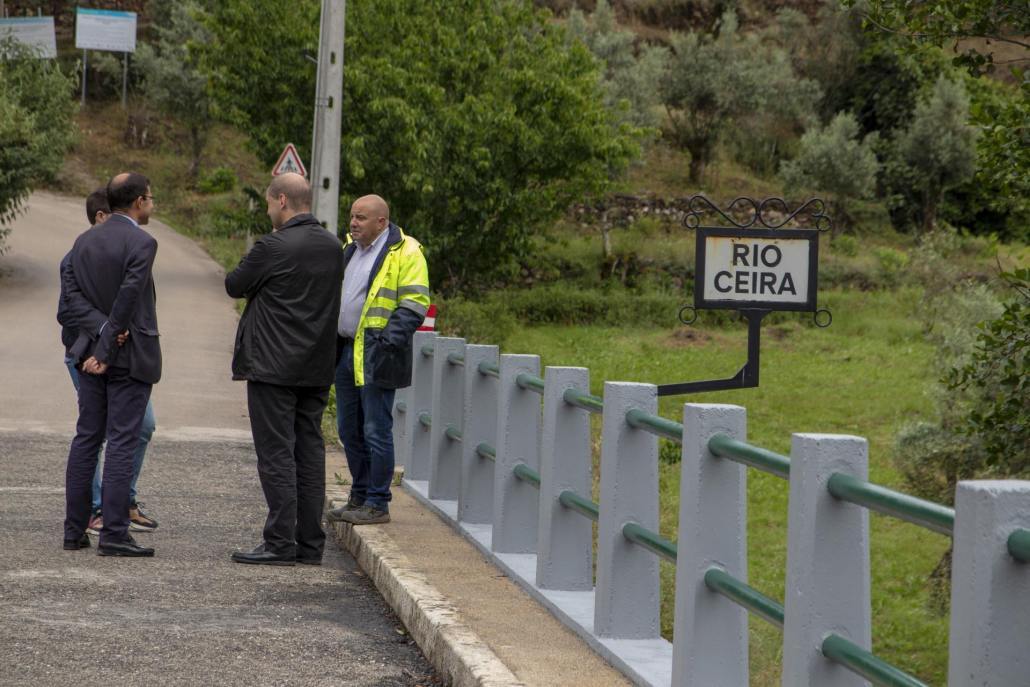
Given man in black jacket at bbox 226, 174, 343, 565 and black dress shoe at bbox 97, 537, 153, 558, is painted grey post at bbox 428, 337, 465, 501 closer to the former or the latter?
man in black jacket at bbox 226, 174, 343, 565

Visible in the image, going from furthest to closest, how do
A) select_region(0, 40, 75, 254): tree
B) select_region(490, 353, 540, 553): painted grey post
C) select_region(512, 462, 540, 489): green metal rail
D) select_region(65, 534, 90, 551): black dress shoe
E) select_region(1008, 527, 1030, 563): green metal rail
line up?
1. select_region(0, 40, 75, 254): tree
2. select_region(65, 534, 90, 551): black dress shoe
3. select_region(490, 353, 540, 553): painted grey post
4. select_region(512, 462, 540, 489): green metal rail
5. select_region(1008, 527, 1030, 563): green metal rail

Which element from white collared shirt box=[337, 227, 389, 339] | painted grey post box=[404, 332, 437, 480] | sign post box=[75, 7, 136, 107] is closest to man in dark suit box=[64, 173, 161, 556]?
white collared shirt box=[337, 227, 389, 339]

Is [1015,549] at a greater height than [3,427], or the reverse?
[1015,549]

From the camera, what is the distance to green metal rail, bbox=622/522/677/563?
17.2 ft

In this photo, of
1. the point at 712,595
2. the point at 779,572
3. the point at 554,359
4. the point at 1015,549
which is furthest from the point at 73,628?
the point at 554,359

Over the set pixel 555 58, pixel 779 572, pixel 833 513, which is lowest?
pixel 779 572

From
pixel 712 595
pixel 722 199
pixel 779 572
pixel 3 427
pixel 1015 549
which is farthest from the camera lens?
pixel 722 199

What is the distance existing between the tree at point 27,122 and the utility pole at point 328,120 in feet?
47.3

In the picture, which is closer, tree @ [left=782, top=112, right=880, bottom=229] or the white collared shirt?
the white collared shirt

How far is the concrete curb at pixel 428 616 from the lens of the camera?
5180mm

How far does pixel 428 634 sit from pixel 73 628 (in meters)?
1.42

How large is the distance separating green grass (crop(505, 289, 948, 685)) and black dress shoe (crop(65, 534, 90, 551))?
2950mm

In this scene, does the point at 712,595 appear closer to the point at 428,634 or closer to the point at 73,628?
the point at 428,634

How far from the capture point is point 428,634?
596cm
